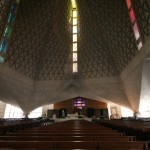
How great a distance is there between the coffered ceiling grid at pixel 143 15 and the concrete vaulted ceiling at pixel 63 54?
7.99 ft

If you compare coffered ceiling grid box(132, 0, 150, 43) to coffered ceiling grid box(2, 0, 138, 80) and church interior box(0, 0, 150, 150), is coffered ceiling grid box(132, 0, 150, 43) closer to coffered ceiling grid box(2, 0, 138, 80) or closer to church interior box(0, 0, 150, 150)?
church interior box(0, 0, 150, 150)

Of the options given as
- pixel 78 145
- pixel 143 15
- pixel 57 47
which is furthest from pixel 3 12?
pixel 78 145

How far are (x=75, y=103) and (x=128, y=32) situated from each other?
566 inches

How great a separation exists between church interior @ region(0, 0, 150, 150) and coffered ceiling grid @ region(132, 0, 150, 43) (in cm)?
7

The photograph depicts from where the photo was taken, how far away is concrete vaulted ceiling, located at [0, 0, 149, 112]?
46.7ft

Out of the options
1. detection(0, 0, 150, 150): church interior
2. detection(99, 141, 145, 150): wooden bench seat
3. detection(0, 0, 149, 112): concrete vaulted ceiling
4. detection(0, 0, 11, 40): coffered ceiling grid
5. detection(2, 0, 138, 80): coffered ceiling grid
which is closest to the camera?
detection(99, 141, 145, 150): wooden bench seat

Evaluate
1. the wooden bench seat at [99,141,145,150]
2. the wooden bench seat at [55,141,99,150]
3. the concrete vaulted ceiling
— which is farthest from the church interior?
the wooden bench seat at [55,141,99,150]

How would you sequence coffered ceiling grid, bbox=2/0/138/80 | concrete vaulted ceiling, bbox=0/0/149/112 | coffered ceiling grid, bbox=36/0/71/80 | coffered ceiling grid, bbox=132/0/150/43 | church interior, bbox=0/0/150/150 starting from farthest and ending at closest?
coffered ceiling grid, bbox=36/0/71/80, concrete vaulted ceiling, bbox=0/0/149/112, coffered ceiling grid, bbox=2/0/138/80, church interior, bbox=0/0/150/150, coffered ceiling grid, bbox=132/0/150/43

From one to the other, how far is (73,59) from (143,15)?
12.1 meters

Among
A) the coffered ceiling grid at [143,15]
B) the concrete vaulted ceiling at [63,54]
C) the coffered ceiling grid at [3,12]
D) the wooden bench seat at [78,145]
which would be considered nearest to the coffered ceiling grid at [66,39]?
the concrete vaulted ceiling at [63,54]

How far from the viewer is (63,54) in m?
19.0

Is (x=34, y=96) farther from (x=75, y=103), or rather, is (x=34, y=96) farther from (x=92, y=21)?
(x=92, y=21)

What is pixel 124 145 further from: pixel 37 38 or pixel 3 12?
pixel 37 38

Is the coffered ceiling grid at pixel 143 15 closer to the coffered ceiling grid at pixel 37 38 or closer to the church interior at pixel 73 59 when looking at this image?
the church interior at pixel 73 59
